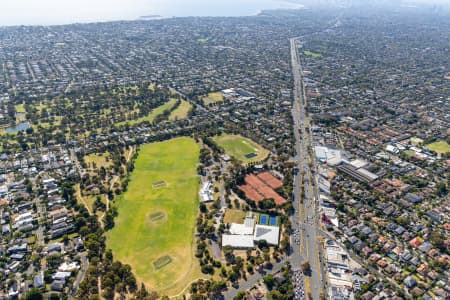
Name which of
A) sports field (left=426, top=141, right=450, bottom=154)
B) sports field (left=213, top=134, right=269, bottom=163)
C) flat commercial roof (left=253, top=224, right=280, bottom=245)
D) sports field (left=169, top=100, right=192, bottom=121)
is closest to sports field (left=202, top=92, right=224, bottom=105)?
sports field (left=169, top=100, right=192, bottom=121)

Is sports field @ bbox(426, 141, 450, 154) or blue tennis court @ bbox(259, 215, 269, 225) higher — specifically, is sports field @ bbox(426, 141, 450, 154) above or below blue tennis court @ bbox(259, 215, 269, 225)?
below

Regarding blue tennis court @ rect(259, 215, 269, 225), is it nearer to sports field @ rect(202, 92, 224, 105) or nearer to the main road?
the main road

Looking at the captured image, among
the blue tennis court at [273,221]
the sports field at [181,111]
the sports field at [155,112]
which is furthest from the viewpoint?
the sports field at [181,111]

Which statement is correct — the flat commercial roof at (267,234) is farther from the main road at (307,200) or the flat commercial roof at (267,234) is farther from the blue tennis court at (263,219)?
the main road at (307,200)

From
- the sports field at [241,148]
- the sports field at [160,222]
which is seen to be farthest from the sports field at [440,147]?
the sports field at [160,222]

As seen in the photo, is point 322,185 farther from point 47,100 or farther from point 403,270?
point 47,100

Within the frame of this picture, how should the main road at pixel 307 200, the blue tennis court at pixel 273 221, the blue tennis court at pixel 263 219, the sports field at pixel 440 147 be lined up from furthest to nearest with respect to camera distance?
the sports field at pixel 440 147
the blue tennis court at pixel 263 219
the blue tennis court at pixel 273 221
the main road at pixel 307 200

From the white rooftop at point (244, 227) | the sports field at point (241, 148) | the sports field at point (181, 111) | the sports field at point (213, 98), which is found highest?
the sports field at point (181, 111)

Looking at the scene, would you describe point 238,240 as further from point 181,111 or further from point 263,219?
point 181,111
